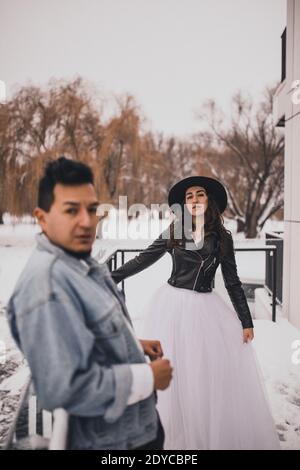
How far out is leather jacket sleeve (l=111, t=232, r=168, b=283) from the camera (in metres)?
1.44

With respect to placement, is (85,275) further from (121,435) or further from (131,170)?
(131,170)

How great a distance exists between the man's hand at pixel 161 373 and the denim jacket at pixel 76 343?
0.05 m

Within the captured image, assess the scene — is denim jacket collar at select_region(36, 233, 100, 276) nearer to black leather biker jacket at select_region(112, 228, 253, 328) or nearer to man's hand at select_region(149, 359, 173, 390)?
man's hand at select_region(149, 359, 173, 390)

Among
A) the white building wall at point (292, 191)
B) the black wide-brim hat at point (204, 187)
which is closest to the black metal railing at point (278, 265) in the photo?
the white building wall at point (292, 191)

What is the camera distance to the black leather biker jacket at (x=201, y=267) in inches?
55.6

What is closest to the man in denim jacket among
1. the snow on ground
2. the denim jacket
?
the denim jacket

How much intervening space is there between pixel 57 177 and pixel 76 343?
13.9 inches

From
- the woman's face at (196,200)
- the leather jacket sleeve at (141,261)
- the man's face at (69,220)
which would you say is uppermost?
the woman's face at (196,200)

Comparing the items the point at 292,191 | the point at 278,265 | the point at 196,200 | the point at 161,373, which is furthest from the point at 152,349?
the point at 278,265

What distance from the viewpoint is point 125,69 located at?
2.28 meters

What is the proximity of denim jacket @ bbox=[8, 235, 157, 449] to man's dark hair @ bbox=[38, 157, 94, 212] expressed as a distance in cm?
9

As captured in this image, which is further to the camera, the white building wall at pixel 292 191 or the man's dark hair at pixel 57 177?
the white building wall at pixel 292 191

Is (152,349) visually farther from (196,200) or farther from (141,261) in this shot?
(196,200)

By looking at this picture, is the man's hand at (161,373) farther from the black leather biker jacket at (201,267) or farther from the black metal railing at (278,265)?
the black metal railing at (278,265)
